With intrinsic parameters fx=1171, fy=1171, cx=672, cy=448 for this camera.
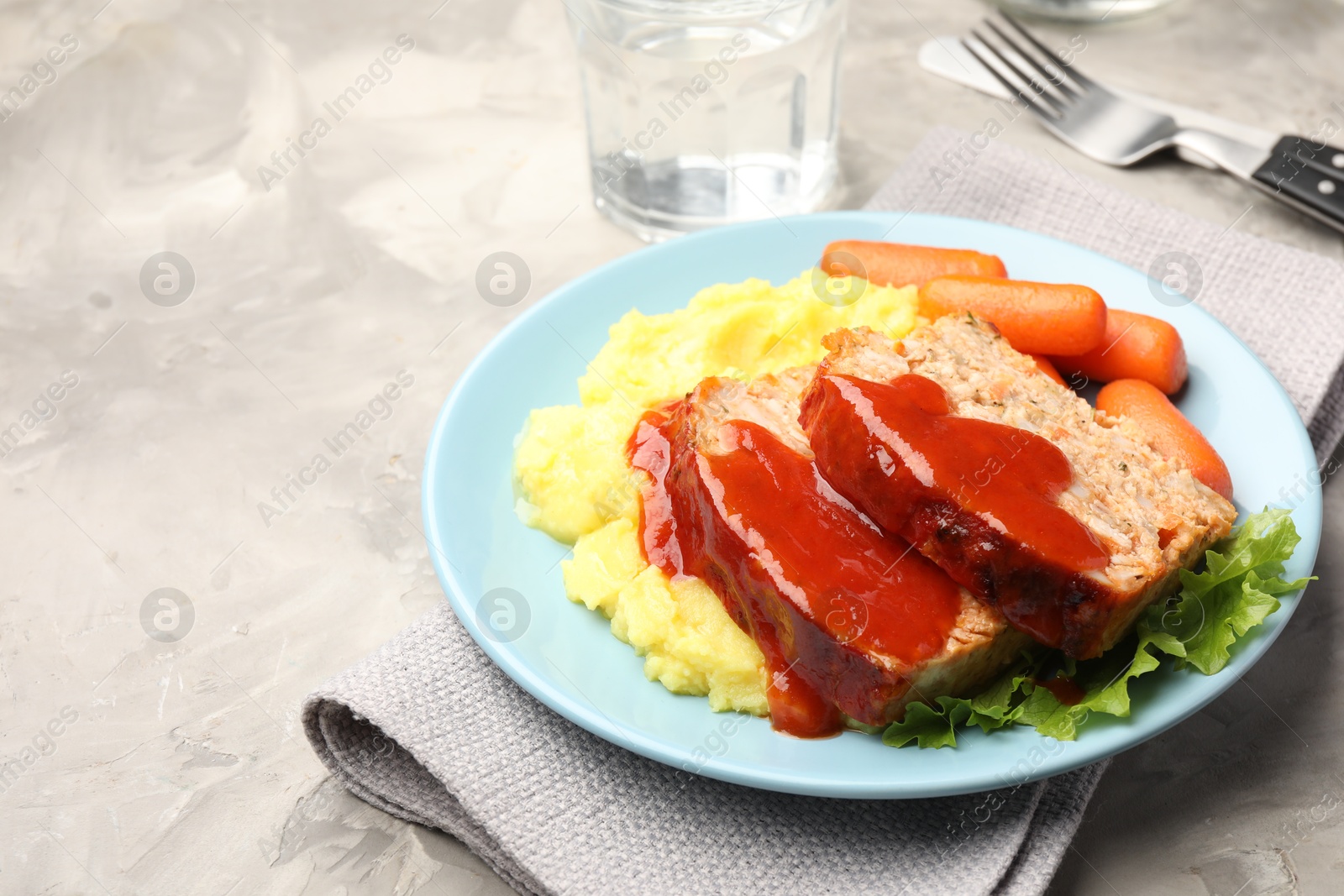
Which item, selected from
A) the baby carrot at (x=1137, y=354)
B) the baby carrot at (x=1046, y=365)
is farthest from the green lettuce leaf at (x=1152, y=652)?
the baby carrot at (x=1046, y=365)

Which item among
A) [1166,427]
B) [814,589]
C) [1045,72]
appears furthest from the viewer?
[1045,72]

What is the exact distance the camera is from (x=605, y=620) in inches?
129

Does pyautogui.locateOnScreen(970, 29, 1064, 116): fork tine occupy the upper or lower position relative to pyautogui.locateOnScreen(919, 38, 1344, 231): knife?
lower

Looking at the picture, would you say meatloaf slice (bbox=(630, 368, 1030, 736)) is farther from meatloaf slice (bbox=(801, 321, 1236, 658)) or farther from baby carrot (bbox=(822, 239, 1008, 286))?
baby carrot (bbox=(822, 239, 1008, 286))

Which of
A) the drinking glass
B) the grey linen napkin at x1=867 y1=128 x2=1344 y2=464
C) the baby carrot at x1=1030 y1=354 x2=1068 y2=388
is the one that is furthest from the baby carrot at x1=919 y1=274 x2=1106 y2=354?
the drinking glass

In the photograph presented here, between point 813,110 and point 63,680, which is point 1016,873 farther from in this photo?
point 813,110

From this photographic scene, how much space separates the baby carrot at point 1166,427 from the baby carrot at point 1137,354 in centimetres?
5

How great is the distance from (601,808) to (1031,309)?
211 cm

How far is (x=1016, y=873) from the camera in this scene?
2857 millimetres

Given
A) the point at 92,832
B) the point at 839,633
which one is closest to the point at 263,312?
the point at 92,832

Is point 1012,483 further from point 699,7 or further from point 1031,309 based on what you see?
point 699,7

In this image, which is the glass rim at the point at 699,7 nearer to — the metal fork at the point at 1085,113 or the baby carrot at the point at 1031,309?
the metal fork at the point at 1085,113

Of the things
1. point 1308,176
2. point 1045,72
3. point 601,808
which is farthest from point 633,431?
Answer: point 1045,72

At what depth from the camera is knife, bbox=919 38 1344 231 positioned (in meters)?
4.62
